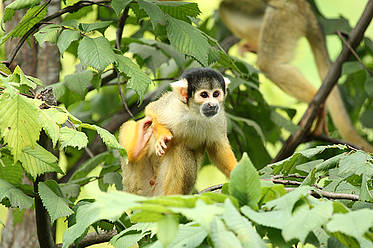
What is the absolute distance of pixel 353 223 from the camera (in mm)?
1237

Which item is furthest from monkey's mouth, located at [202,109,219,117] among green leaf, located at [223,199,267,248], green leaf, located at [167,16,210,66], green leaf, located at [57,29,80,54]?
green leaf, located at [223,199,267,248]

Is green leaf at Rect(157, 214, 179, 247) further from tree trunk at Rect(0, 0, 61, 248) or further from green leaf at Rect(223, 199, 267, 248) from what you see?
tree trunk at Rect(0, 0, 61, 248)

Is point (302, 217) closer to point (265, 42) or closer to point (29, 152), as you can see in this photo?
point (29, 152)

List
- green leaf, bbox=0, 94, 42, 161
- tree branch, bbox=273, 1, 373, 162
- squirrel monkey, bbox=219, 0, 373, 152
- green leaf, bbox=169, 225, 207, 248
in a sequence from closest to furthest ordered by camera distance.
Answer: green leaf, bbox=169, 225, 207, 248, green leaf, bbox=0, 94, 42, 161, tree branch, bbox=273, 1, 373, 162, squirrel monkey, bbox=219, 0, 373, 152

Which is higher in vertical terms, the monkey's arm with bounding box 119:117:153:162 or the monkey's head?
the monkey's head

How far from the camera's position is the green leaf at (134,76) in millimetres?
2602

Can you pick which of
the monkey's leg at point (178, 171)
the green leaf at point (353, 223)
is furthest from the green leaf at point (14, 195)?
the green leaf at point (353, 223)

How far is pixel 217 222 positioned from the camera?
132 centimetres

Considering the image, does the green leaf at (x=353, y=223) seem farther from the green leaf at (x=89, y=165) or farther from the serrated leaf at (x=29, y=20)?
the green leaf at (x=89, y=165)

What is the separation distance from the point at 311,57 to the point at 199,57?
4124mm

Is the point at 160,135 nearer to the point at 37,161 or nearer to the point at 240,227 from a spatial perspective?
the point at 37,161

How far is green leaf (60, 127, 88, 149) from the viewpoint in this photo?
195 cm

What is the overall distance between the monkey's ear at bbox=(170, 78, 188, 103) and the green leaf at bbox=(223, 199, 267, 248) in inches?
75.9

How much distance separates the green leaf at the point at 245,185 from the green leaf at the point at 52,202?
0.95 metres
